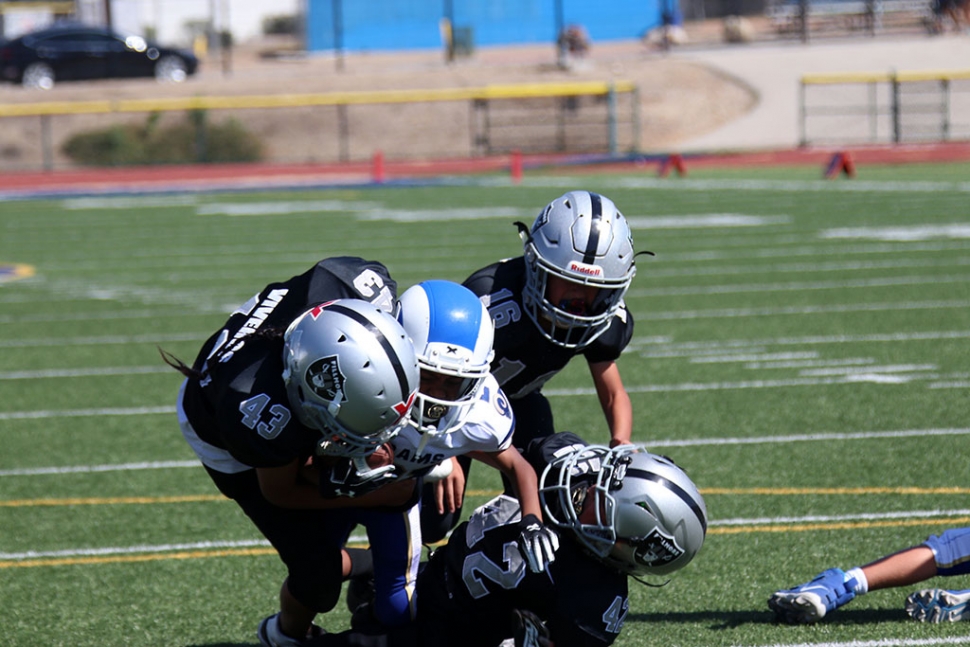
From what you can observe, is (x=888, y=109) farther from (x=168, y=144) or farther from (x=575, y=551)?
(x=575, y=551)

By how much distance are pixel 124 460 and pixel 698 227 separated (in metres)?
10.0

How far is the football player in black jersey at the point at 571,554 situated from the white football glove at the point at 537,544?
0.06 meters

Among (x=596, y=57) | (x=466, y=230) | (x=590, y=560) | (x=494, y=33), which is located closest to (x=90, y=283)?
(x=466, y=230)

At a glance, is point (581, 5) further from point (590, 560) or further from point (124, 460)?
point (590, 560)

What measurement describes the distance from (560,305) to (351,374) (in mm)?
1186

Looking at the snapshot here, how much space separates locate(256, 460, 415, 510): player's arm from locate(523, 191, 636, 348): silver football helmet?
761 millimetres

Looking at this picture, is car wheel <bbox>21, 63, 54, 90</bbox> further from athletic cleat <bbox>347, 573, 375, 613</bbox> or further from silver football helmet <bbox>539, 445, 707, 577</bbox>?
silver football helmet <bbox>539, 445, 707, 577</bbox>

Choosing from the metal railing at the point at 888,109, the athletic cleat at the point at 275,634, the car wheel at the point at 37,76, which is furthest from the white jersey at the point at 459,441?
the car wheel at the point at 37,76

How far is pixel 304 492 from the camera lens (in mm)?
4059

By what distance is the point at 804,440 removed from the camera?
6930 millimetres

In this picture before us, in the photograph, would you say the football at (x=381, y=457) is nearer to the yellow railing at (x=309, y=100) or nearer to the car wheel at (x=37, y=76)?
the yellow railing at (x=309, y=100)

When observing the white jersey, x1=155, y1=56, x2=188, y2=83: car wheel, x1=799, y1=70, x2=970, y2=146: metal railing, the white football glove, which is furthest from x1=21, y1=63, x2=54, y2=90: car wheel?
the white football glove

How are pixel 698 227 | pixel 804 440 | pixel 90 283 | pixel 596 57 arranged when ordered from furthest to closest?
pixel 596 57, pixel 698 227, pixel 90 283, pixel 804 440

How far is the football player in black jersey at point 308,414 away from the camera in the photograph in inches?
141
